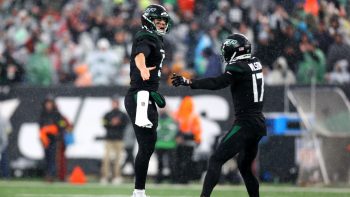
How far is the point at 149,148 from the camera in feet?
35.1

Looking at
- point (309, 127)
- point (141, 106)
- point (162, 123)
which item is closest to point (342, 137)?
point (309, 127)

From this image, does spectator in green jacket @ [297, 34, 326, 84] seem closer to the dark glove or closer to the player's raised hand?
the dark glove

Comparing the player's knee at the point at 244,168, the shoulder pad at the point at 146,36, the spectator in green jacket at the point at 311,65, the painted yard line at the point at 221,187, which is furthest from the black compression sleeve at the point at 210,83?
the spectator in green jacket at the point at 311,65

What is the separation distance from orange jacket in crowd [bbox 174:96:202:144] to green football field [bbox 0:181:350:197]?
48.2 inches

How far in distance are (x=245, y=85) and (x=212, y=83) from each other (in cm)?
43

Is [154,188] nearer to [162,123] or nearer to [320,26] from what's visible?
[162,123]

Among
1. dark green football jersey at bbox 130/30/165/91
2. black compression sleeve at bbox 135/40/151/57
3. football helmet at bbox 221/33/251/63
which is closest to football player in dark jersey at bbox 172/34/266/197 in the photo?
football helmet at bbox 221/33/251/63

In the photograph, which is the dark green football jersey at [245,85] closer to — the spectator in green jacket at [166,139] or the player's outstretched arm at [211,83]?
the player's outstretched arm at [211,83]

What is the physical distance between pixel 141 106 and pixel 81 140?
8.56m

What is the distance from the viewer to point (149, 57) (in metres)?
10.9

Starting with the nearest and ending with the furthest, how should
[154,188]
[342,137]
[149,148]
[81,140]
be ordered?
[149,148], [154,188], [342,137], [81,140]

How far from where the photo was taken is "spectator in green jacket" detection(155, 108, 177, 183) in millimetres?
18375

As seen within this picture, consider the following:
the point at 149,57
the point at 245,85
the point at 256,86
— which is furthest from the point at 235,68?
the point at 149,57

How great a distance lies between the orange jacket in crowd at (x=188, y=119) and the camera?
18.4 m
